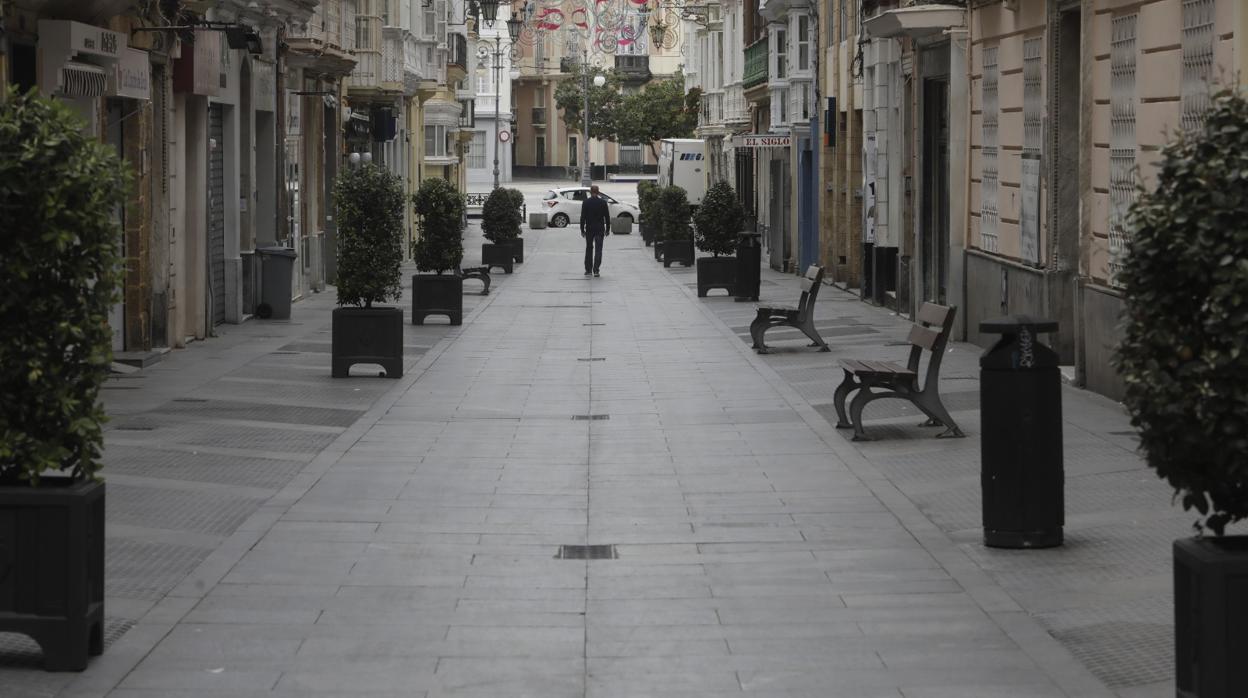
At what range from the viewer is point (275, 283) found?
27.8 metres

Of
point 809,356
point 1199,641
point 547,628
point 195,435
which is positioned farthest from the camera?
point 809,356

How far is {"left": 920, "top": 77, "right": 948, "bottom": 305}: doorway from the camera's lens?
26375 mm

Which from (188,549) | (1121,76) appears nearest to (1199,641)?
(188,549)

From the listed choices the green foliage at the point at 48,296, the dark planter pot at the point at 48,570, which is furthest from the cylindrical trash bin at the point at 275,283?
the dark planter pot at the point at 48,570

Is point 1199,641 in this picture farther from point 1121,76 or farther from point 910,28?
point 910,28

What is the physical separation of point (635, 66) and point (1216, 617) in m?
115

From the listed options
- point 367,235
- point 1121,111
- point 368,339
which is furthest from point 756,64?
point 1121,111

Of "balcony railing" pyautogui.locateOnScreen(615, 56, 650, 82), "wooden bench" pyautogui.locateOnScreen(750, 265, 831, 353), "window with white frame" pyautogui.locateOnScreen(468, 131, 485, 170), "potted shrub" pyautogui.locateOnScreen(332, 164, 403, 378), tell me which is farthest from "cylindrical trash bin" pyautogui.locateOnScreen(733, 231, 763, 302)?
"balcony railing" pyautogui.locateOnScreen(615, 56, 650, 82)

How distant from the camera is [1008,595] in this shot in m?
8.89

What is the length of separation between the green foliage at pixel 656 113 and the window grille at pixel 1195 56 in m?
90.4

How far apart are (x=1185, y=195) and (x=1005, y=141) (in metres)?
15.9

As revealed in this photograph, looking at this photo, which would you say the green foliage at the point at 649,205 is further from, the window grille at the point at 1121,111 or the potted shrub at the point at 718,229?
the window grille at the point at 1121,111

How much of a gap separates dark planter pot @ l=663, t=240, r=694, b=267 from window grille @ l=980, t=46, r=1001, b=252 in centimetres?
2117

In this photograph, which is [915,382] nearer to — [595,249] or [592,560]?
[592,560]
